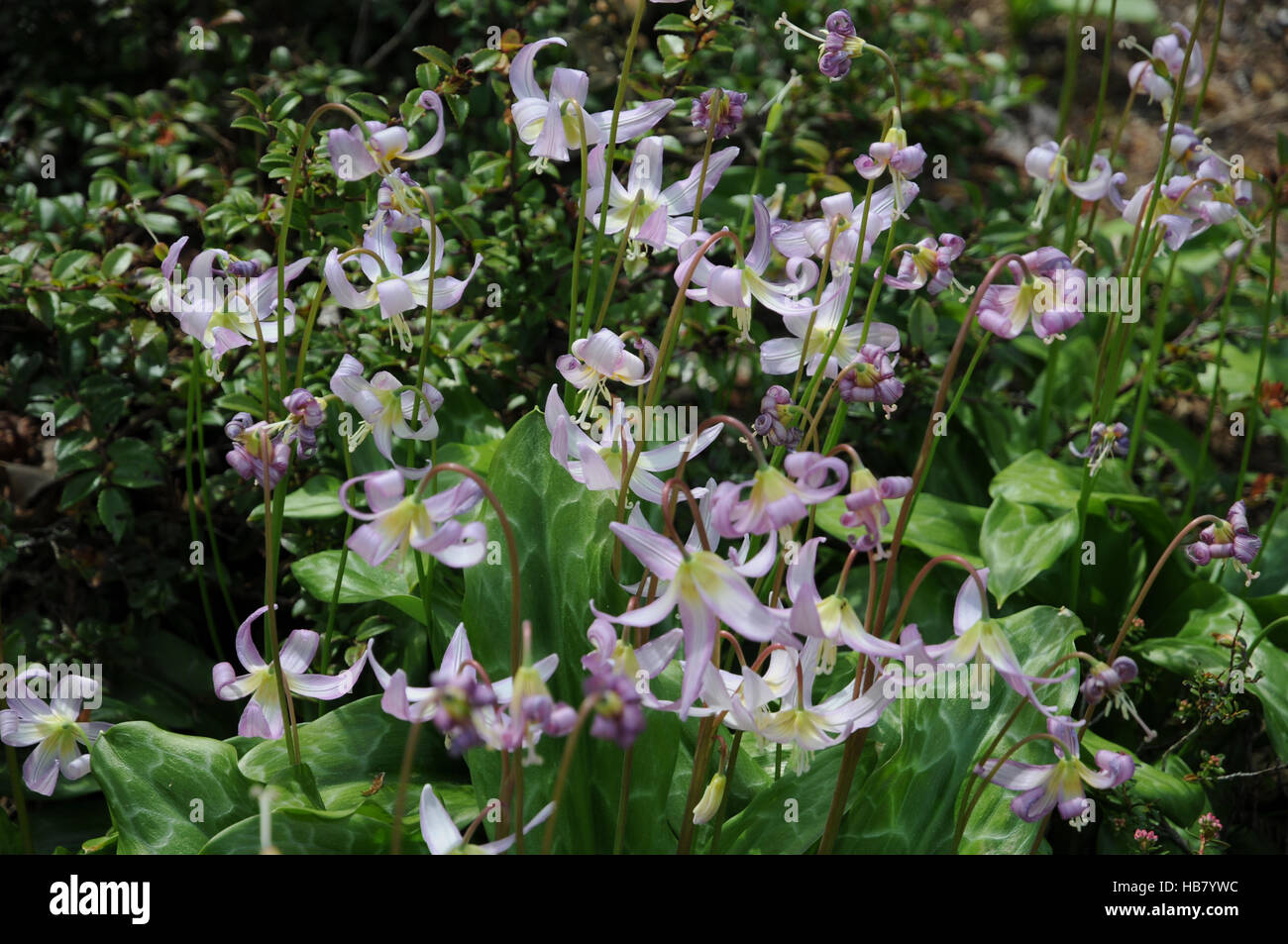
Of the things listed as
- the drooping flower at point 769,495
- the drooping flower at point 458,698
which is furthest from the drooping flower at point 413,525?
the drooping flower at point 769,495

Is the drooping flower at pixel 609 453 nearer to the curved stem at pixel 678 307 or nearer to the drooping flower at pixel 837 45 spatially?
the curved stem at pixel 678 307

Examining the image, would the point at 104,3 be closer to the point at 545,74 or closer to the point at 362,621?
the point at 545,74

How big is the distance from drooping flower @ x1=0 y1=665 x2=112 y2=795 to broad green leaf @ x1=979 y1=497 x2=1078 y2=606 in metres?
1.40

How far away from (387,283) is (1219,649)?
152 centimetres

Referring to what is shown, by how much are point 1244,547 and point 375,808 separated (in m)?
1.18

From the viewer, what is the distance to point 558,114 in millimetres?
1516

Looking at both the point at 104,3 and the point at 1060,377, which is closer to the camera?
the point at 1060,377

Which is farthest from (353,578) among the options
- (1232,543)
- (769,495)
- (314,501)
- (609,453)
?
(1232,543)

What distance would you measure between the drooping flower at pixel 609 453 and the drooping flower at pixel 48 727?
716mm

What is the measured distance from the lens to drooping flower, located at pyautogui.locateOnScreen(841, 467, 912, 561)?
1144mm

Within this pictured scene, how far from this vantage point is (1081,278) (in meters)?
1.32

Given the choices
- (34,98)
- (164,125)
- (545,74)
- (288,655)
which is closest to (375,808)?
(288,655)

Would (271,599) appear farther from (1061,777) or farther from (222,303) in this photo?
(1061,777)

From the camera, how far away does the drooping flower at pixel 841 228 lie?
1.55 metres
